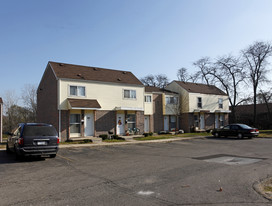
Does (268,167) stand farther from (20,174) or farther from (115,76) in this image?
(115,76)

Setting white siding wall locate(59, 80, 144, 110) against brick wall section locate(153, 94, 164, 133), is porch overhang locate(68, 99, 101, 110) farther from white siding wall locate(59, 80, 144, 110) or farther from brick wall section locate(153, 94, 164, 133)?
brick wall section locate(153, 94, 164, 133)

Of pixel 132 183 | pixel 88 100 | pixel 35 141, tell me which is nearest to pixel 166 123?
pixel 88 100

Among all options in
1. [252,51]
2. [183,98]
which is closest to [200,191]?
[183,98]

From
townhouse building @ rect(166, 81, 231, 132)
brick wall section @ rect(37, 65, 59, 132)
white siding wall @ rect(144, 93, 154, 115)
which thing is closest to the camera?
brick wall section @ rect(37, 65, 59, 132)

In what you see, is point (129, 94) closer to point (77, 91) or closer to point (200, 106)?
point (77, 91)

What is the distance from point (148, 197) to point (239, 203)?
6.55ft

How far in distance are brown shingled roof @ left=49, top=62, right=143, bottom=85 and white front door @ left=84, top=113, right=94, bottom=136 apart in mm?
3449

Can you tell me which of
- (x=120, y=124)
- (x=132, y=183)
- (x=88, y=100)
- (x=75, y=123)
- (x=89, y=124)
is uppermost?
(x=88, y=100)

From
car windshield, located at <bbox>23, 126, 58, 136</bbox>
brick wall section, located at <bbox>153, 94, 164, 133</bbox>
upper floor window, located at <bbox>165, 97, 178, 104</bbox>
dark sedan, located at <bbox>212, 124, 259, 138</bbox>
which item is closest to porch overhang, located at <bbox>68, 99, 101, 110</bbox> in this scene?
car windshield, located at <bbox>23, 126, 58, 136</bbox>

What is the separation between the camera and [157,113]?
29.3 m

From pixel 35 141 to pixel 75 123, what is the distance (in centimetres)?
1030

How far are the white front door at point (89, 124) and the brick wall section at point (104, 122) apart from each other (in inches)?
14.9

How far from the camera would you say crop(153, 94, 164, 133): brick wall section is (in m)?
29.0

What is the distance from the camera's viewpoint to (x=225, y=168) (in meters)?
9.23
